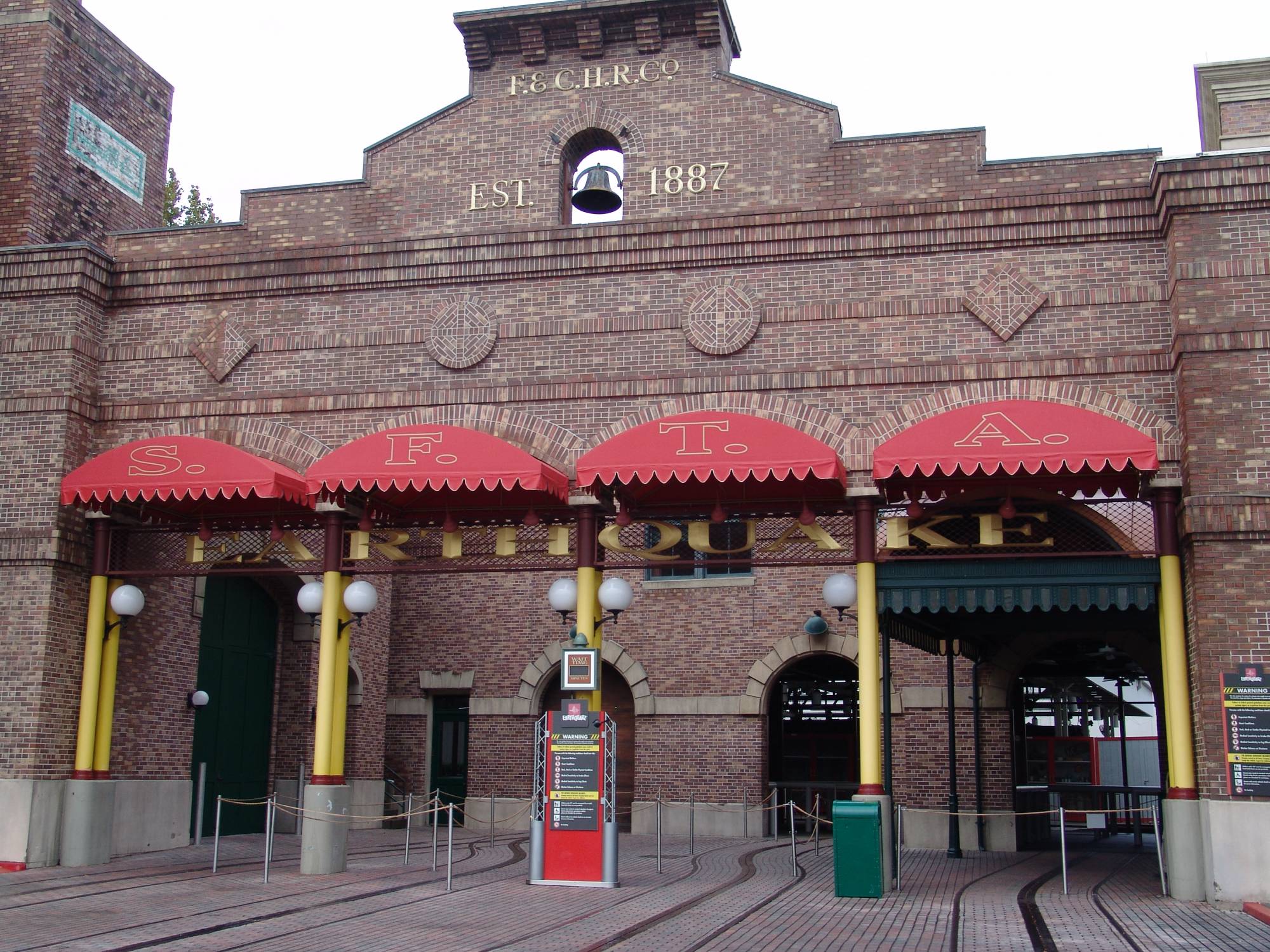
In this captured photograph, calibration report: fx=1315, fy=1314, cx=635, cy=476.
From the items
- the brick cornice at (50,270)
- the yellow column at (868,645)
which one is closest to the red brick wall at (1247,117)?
the yellow column at (868,645)

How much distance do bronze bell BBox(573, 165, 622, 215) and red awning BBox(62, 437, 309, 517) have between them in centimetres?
488

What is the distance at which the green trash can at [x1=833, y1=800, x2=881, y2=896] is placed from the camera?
1284cm

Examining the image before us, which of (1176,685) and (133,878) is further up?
(1176,685)

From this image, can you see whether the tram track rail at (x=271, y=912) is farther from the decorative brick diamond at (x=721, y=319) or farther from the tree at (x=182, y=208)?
the tree at (x=182, y=208)

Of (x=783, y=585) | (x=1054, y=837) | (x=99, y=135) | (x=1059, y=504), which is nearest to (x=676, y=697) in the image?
(x=783, y=585)

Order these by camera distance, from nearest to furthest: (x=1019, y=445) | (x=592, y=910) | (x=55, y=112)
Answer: (x=592, y=910)
(x=1019, y=445)
(x=55, y=112)

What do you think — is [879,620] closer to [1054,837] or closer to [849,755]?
[849,755]

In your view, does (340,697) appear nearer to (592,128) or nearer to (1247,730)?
(592,128)

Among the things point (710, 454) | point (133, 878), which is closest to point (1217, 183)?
point (710, 454)

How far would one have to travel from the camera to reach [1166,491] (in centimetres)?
1353

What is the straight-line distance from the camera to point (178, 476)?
1482cm

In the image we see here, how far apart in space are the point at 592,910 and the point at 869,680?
3.88m

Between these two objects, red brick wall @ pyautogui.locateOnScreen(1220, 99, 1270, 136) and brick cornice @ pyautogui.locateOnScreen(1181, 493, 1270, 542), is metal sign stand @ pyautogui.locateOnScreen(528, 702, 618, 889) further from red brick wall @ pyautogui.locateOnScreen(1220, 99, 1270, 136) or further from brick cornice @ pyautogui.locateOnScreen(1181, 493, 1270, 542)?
red brick wall @ pyautogui.locateOnScreen(1220, 99, 1270, 136)

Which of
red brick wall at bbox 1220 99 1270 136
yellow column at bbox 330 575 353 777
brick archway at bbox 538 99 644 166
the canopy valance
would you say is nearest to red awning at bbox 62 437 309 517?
the canopy valance
